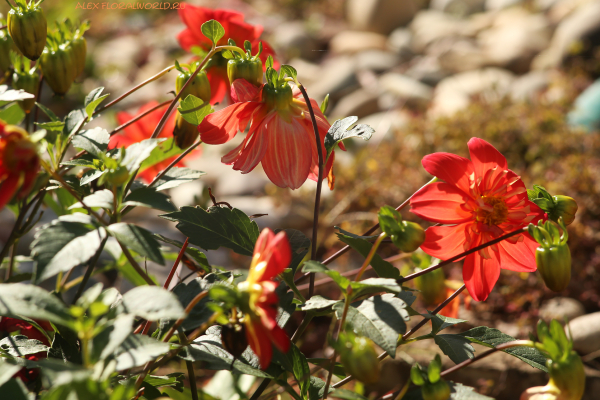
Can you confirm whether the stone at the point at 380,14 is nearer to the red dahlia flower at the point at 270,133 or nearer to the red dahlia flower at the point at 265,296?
the red dahlia flower at the point at 270,133

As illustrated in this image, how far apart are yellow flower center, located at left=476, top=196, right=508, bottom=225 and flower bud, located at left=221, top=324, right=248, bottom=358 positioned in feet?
0.75

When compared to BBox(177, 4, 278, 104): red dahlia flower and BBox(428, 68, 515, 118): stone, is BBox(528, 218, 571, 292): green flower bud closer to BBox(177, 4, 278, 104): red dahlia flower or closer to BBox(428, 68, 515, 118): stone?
BBox(177, 4, 278, 104): red dahlia flower

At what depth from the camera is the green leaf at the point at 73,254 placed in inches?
12.1

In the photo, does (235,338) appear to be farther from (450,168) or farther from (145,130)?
(145,130)

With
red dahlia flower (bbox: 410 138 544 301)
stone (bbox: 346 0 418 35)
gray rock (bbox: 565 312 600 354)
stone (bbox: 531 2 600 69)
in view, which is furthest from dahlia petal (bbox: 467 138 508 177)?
stone (bbox: 346 0 418 35)

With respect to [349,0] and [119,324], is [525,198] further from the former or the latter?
[349,0]

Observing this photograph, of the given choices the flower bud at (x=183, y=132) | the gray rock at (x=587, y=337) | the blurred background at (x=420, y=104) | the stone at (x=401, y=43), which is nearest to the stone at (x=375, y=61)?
the blurred background at (x=420, y=104)

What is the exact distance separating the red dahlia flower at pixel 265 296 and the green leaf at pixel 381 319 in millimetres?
67

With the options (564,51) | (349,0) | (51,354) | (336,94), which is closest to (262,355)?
(51,354)

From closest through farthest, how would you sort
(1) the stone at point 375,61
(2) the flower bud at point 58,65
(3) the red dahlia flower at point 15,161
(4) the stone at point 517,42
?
(3) the red dahlia flower at point 15,161 < (2) the flower bud at point 58,65 < (4) the stone at point 517,42 < (1) the stone at point 375,61

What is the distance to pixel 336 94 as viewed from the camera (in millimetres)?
2805

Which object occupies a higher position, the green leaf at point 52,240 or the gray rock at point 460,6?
the green leaf at point 52,240

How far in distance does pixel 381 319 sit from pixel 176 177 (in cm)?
22

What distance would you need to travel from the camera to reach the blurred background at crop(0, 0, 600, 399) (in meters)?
1.21
